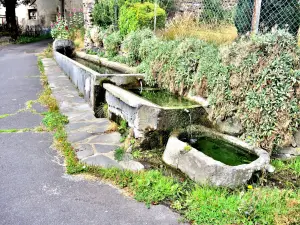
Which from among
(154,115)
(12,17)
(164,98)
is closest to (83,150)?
(154,115)

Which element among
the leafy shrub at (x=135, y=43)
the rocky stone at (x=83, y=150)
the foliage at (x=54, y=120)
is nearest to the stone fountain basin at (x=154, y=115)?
the rocky stone at (x=83, y=150)

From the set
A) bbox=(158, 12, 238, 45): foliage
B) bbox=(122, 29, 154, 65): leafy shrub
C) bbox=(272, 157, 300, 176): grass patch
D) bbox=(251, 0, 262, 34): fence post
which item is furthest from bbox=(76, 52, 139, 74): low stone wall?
bbox=(272, 157, 300, 176): grass patch

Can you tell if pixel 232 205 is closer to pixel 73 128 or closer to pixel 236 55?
pixel 236 55

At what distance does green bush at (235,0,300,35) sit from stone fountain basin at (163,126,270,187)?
289cm

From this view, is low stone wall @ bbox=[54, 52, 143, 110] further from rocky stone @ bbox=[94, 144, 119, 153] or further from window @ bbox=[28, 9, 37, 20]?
window @ bbox=[28, 9, 37, 20]

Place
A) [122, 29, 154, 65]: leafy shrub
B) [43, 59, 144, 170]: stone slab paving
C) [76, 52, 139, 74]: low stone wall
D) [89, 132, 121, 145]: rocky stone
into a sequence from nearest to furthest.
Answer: [43, 59, 144, 170]: stone slab paving → [89, 132, 121, 145]: rocky stone → [76, 52, 139, 74]: low stone wall → [122, 29, 154, 65]: leafy shrub

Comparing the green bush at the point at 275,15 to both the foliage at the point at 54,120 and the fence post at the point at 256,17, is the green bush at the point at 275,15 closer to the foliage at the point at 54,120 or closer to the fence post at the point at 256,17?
the fence post at the point at 256,17

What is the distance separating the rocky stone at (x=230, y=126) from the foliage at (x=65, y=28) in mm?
10605

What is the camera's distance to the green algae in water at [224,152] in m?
3.28

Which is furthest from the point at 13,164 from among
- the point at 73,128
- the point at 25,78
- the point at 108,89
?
the point at 25,78

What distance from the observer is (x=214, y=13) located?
8.09 m

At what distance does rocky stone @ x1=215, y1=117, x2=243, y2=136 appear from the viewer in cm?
370

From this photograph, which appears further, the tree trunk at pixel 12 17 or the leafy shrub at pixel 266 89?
the tree trunk at pixel 12 17

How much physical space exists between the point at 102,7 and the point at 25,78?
13.7 ft
